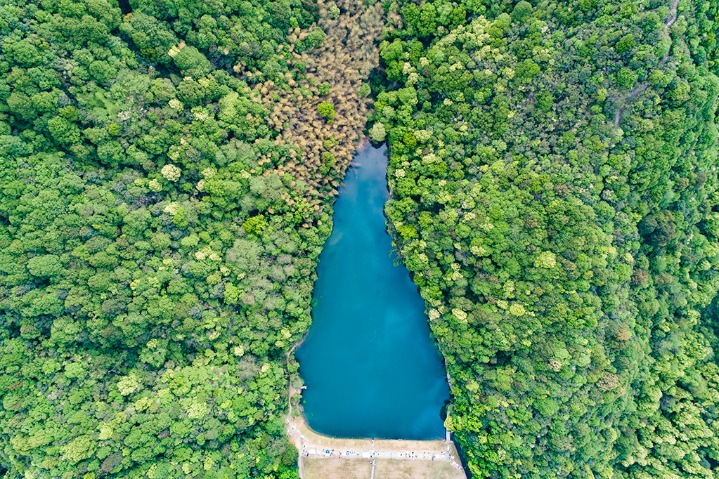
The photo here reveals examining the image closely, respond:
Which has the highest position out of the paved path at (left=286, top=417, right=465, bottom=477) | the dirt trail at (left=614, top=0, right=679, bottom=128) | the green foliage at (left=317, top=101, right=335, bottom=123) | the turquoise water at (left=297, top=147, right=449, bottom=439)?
the dirt trail at (left=614, top=0, right=679, bottom=128)

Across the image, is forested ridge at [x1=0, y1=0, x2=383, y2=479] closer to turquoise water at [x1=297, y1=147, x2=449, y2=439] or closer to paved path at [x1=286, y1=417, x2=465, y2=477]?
paved path at [x1=286, y1=417, x2=465, y2=477]

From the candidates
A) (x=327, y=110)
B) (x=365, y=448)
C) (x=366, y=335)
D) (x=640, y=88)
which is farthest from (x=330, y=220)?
(x=640, y=88)

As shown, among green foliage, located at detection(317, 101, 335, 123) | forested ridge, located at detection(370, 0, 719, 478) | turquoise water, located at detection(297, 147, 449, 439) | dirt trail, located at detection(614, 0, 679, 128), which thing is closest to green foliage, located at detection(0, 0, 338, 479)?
green foliage, located at detection(317, 101, 335, 123)

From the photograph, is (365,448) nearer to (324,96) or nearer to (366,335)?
(366,335)

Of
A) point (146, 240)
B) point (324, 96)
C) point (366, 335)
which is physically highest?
point (324, 96)

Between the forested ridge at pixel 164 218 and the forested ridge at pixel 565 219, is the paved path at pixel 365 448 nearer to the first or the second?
the forested ridge at pixel 164 218

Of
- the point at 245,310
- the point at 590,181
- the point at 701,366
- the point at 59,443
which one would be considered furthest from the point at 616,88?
the point at 59,443
